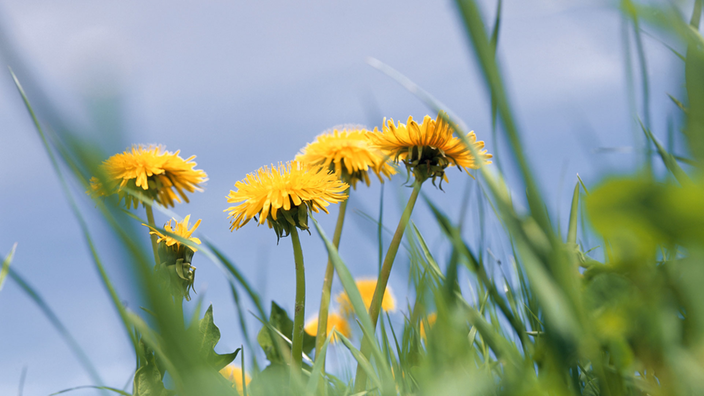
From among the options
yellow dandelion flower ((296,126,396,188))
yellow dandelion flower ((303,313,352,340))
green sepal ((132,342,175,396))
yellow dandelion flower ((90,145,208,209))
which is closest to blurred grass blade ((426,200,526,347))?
green sepal ((132,342,175,396))

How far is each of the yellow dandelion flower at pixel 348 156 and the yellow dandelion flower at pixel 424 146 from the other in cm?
16

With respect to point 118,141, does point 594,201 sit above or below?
below

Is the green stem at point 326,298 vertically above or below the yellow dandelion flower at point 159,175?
below

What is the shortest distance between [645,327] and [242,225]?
2.47ft

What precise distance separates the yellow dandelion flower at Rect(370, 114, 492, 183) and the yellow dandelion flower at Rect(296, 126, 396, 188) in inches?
6.5

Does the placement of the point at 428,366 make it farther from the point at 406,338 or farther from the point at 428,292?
the point at 406,338

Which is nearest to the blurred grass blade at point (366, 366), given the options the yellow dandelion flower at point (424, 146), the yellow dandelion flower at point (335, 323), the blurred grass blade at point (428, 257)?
the blurred grass blade at point (428, 257)

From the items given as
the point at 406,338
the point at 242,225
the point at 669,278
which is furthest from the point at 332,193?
the point at 669,278

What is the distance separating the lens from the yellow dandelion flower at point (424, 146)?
35.8 inches

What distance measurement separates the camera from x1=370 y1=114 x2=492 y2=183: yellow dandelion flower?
91cm

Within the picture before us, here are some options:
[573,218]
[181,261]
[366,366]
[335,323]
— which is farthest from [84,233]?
[335,323]

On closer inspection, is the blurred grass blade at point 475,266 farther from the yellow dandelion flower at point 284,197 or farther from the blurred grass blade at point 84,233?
the yellow dandelion flower at point 284,197

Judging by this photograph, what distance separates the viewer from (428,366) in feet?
1.36

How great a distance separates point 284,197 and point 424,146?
1.03ft
